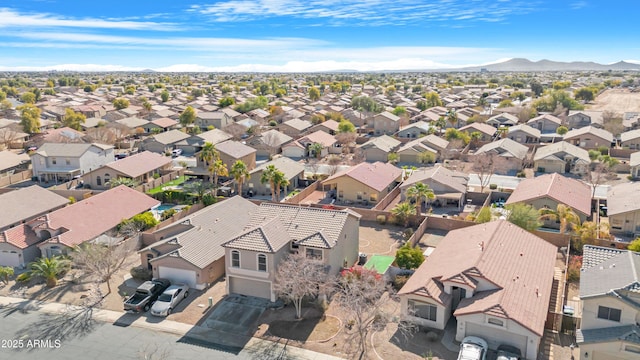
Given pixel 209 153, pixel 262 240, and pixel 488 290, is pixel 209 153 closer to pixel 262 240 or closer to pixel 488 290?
pixel 262 240

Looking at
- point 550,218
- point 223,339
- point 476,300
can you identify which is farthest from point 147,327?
point 550,218

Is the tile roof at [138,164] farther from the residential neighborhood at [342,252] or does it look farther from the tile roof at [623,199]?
the tile roof at [623,199]

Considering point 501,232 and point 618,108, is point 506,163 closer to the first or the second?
point 501,232

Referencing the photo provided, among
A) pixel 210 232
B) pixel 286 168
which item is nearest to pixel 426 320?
pixel 210 232

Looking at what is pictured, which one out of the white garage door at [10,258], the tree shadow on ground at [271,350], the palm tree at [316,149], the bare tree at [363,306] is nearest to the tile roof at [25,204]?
the white garage door at [10,258]

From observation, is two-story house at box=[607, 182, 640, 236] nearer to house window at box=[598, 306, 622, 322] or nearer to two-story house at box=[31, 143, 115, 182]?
house window at box=[598, 306, 622, 322]
